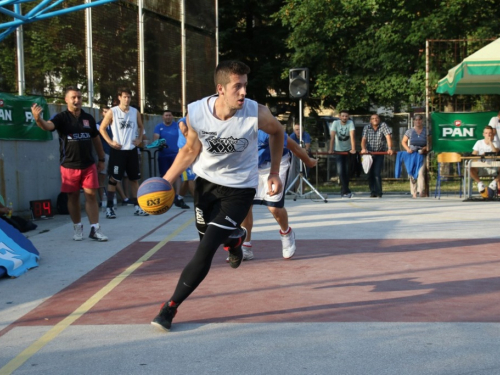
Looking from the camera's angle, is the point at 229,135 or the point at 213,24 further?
the point at 213,24

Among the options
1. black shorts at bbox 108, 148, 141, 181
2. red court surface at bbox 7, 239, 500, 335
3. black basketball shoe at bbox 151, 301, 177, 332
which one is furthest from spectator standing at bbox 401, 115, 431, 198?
black basketball shoe at bbox 151, 301, 177, 332

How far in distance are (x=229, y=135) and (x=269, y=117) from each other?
0.39 metres

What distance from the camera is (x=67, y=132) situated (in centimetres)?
973

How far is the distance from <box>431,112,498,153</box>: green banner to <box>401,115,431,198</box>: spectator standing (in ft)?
0.73

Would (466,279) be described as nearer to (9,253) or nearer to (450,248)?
(450,248)

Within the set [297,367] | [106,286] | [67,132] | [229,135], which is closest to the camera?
[297,367]

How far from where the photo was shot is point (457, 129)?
684 inches

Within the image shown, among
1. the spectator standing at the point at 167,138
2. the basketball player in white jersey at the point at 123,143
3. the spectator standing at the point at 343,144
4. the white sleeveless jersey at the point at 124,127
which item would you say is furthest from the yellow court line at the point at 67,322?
the spectator standing at the point at 343,144

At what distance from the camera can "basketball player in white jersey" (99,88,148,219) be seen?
42.3ft

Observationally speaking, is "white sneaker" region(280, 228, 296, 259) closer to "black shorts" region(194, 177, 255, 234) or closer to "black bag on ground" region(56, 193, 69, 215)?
"black shorts" region(194, 177, 255, 234)

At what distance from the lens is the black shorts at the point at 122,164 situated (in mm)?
13180

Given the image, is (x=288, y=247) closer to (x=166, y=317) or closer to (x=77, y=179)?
(x=166, y=317)

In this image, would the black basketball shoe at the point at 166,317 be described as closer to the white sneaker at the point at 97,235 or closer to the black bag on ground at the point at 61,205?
the white sneaker at the point at 97,235

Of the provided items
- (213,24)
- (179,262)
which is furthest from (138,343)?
(213,24)
